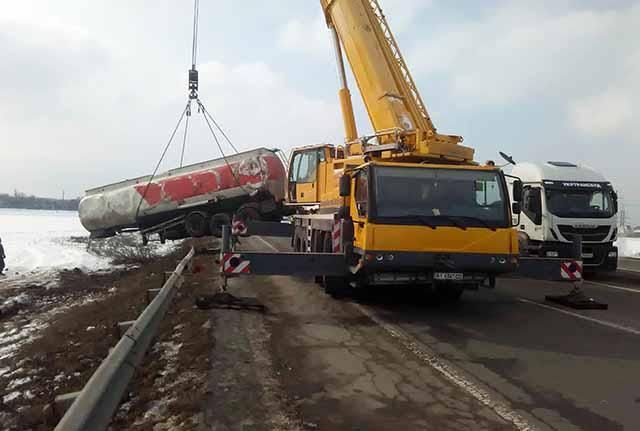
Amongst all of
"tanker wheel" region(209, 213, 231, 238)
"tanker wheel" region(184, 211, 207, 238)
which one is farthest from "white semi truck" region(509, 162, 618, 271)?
"tanker wheel" region(184, 211, 207, 238)

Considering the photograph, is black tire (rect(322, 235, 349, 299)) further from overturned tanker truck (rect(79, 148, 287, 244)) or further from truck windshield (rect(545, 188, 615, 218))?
overturned tanker truck (rect(79, 148, 287, 244))

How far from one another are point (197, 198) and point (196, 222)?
3.12ft

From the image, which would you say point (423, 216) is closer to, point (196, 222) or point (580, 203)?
point (580, 203)

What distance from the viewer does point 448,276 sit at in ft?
26.0

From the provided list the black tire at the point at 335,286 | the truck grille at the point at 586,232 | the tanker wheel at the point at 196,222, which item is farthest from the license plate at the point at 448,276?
→ the tanker wheel at the point at 196,222

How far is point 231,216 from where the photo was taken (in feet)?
68.8

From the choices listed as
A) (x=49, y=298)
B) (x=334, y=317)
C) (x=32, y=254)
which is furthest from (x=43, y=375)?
(x=32, y=254)

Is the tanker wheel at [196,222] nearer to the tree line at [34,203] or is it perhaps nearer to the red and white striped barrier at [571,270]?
the red and white striped barrier at [571,270]

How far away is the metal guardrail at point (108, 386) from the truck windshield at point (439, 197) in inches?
150

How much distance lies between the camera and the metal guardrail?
9.96ft

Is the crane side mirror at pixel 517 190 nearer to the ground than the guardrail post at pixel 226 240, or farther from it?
farther from it

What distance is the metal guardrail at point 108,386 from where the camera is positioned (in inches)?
119

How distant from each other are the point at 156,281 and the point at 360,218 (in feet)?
18.8

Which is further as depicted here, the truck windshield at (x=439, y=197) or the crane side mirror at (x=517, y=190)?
the crane side mirror at (x=517, y=190)
